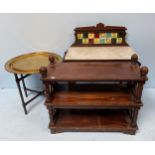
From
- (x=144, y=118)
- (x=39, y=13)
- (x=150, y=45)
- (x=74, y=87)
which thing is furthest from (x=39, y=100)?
(x=150, y=45)

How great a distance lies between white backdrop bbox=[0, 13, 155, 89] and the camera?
6.40 ft

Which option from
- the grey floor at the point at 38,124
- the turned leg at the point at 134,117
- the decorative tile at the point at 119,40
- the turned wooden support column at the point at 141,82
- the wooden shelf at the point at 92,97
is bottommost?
the grey floor at the point at 38,124

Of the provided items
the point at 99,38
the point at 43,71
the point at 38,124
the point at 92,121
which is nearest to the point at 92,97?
the point at 92,121

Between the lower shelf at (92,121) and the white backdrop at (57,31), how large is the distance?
76 cm

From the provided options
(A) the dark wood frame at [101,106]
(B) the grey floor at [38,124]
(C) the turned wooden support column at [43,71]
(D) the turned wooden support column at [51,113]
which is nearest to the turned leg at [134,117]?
(A) the dark wood frame at [101,106]

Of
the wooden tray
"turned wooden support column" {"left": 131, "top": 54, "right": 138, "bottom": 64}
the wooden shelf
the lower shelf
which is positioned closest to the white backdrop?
the wooden tray

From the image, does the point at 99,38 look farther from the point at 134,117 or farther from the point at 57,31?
the point at 134,117

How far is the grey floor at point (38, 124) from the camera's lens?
160 cm

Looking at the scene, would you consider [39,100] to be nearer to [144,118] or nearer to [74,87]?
[74,87]

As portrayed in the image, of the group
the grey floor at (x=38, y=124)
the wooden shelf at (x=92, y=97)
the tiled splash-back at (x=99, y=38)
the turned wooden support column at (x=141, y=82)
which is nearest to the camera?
the turned wooden support column at (x=141, y=82)

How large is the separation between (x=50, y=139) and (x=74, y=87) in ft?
1.68

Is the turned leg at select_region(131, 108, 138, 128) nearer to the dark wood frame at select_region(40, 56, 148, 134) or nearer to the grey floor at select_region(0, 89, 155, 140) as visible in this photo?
the dark wood frame at select_region(40, 56, 148, 134)

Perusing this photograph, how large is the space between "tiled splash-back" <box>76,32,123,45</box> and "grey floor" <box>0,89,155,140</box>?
2.48ft

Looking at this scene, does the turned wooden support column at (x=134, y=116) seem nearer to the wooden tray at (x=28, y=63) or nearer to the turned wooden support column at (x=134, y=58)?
the turned wooden support column at (x=134, y=58)
